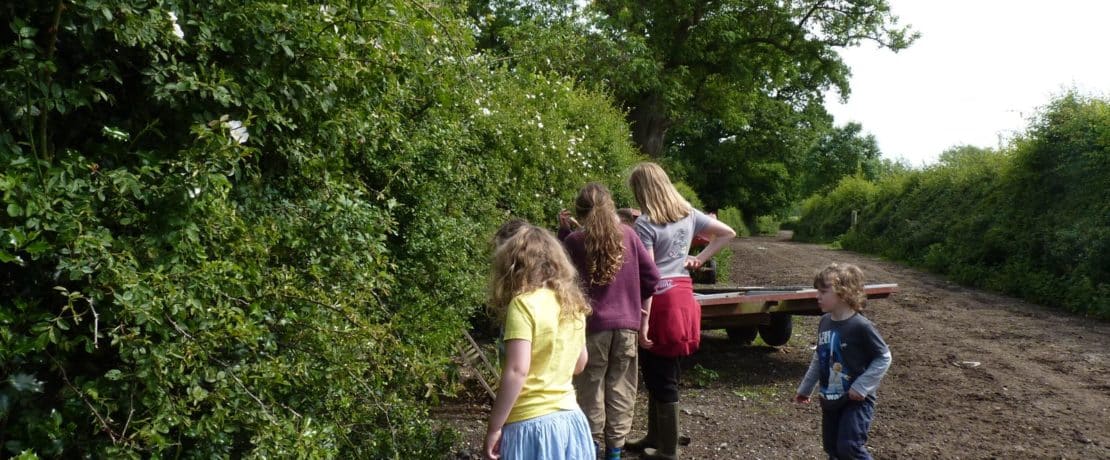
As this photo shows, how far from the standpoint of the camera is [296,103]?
2.99m

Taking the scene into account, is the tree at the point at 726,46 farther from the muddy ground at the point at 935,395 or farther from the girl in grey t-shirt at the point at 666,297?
the girl in grey t-shirt at the point at 666,297

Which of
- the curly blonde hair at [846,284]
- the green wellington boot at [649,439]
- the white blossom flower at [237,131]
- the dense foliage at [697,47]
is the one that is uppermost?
the dense foliage at [697,47]

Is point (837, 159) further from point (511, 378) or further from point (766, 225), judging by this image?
point (511, 378)

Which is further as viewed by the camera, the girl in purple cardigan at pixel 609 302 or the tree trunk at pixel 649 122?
the tree trunk at pixel 649 122

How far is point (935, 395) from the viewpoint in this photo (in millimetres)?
6656

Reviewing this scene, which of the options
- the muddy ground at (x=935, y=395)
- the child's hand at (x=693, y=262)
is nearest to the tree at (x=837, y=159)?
the muddy ground at (x=935, y=395)

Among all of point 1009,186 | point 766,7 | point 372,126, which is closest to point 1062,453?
point 372,126

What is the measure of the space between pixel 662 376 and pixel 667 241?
79 centimetres

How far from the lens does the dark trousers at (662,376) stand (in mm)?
4805

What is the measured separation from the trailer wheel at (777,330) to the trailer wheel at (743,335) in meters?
0.17

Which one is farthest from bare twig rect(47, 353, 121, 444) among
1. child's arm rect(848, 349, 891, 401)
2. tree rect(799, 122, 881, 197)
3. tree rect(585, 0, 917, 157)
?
tree rect(799, 122, 881, 197)

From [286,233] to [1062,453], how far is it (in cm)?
482

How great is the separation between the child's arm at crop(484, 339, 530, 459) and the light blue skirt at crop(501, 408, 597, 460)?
0.09 m

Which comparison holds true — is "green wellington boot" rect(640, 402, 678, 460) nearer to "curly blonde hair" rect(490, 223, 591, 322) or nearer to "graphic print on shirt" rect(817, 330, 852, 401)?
"graphic print on shirt" rect(817, 330, 852, 401)
